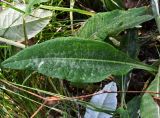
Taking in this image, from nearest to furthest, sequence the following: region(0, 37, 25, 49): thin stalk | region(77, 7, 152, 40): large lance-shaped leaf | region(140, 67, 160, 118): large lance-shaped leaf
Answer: region(140, 67, 160, 118): large lance-shaped leaf, region(77, 7, 152, 40): large lance-shaped leaf, region(0, 37, 25, 49): thin stalk

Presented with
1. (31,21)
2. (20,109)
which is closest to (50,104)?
(20,109)

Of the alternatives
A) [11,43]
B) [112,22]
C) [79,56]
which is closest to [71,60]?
[79,56]

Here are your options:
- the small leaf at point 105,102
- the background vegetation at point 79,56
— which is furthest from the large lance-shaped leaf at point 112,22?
the small leaf at point 105,102

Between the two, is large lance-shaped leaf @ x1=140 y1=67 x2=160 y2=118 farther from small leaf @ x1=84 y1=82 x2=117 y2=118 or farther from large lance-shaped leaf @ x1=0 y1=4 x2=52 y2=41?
large lance-shaped leaf @ x1=0 y1=4 x2=52 y2=41

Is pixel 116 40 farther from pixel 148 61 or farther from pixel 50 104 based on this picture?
pixel 50 104

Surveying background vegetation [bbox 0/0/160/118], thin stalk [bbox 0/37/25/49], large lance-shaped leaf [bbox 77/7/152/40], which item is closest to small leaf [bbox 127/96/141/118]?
background vegetation [bbox 0/0/160/118]

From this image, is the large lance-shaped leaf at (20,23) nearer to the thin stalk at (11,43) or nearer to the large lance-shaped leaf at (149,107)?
the thin stalk at (11,43)
